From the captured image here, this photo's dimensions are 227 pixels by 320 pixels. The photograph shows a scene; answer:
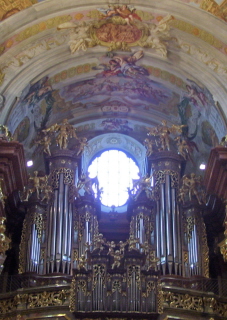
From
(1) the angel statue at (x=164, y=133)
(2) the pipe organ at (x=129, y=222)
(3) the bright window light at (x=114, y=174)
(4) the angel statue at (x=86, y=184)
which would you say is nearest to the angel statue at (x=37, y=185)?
(2) the pipe organ at (x=129, y=222)

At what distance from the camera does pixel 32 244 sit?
20359 millimetres

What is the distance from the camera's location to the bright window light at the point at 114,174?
77.2 feet

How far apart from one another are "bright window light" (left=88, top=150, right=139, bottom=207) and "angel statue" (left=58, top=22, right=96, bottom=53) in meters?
4.68

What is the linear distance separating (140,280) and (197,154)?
650 cm

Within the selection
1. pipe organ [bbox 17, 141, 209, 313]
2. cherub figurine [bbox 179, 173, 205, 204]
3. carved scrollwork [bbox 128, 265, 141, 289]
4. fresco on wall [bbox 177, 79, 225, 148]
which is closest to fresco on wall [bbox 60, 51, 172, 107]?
fresco on wall [bbox 177, 79, 225, 148]

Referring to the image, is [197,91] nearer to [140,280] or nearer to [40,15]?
[40,15]

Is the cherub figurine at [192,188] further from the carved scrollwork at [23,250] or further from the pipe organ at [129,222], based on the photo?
the carved scrollwork at [23,250]

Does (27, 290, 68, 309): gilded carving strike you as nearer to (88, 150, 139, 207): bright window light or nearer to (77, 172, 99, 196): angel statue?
(77, 172, 99, 196): angel statue

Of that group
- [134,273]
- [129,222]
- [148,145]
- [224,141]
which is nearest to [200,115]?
[148,145]

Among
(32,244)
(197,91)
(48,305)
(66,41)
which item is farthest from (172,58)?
(48,305)

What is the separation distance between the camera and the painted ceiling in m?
20.0

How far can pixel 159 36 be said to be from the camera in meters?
20.5

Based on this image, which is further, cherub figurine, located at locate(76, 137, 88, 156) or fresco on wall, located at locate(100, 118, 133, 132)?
fresco on wall, located at locate(100, 118, 133, 132)

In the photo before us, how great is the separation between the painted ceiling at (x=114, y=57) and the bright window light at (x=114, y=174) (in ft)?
8.66
